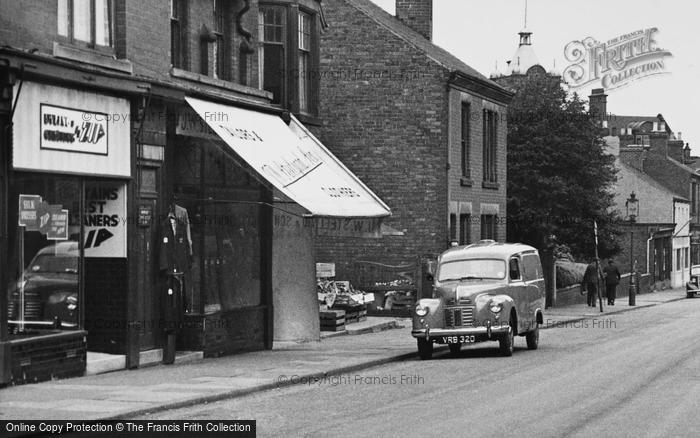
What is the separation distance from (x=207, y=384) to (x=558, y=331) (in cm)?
1796

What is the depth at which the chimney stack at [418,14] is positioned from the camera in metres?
41.5

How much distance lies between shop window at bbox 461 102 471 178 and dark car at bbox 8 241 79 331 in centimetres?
2193

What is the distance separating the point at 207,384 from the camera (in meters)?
17.0

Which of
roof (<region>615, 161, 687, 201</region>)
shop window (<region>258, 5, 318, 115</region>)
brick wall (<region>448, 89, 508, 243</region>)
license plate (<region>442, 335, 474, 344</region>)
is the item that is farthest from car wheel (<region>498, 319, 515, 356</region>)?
roof (<region>615, 161, 687, 201</region>)

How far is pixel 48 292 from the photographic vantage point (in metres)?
17.4

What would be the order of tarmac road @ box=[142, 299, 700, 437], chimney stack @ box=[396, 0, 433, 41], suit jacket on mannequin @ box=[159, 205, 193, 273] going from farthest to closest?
chimney stack @ box=[396, 0, 433, 41] < suit jacket on mannequin @ box=[159, 205, 193, 273] < tarmac road @ box=[142, 299, 700, 437]

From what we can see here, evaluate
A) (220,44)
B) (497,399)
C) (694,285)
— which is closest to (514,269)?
(220,44)

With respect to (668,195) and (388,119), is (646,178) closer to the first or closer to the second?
(668,195)

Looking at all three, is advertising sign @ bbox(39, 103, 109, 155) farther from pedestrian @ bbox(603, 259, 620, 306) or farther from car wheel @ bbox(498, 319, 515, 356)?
pedestrian @ bbox(603, 259, 620, 306)

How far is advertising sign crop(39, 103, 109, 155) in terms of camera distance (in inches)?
667

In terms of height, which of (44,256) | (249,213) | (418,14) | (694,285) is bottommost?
(694,285)

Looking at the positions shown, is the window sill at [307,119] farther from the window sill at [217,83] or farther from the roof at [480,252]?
the roof at [480,252]

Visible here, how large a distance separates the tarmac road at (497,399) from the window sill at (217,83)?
5926mm

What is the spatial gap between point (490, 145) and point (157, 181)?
76.2 feet
